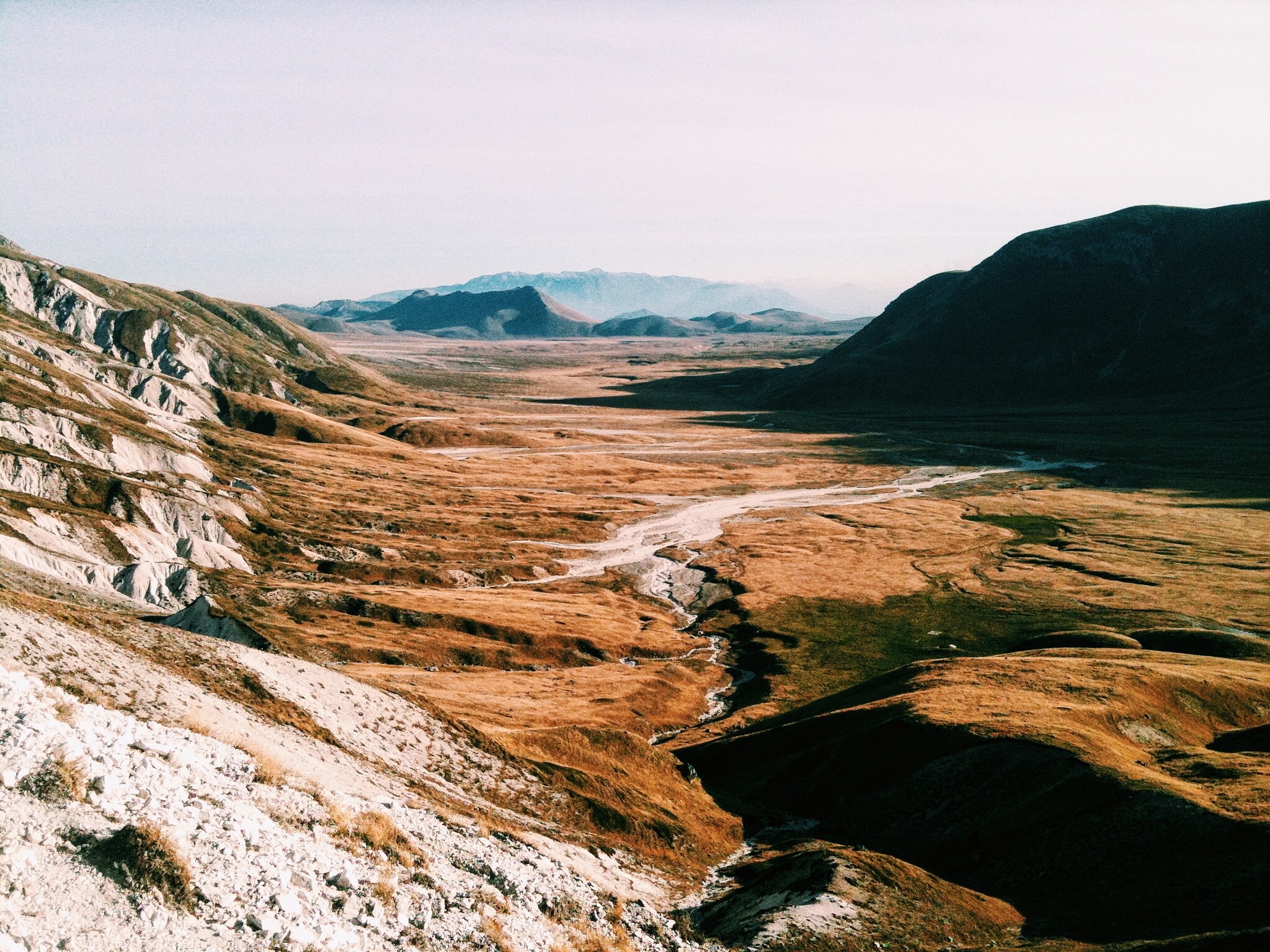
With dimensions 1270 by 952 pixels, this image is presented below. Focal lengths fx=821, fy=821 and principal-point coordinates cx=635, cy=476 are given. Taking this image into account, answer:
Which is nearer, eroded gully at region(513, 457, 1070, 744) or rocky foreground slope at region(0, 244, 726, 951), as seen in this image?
rocky foreground slope at region(0, 244, 726, 951)

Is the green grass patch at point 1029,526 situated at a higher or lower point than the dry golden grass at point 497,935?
lower

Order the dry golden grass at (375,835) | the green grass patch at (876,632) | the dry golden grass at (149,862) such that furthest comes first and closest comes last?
the green grass patch at (876,632)
the dry golden grass at (375,835)
the dry golden grass at (149,862)

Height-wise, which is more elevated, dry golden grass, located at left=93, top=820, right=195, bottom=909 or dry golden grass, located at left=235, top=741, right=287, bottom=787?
dry golden grass, located at left=93, top=820, right=195, bottom=909

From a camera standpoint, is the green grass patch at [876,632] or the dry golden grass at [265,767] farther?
the green grass patch at [876,632]

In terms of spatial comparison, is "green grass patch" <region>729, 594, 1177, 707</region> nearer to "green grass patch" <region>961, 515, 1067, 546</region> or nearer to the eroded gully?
the eroded gully

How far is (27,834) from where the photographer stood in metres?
→ 22.5

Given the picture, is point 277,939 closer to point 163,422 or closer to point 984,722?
point 984,722

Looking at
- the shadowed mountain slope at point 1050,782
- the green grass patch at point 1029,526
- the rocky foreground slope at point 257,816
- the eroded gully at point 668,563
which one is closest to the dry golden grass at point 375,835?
the rocky foreground slope at point 257,816

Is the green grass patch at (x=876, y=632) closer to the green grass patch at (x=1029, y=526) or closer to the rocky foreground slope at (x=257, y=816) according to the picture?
the green grass patch at (x=1029, y=526)

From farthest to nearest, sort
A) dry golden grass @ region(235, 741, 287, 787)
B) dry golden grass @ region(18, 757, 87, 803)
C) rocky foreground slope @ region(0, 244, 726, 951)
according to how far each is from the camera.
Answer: dry golden grass @ region(235, 741, 287, 787)
dry golden grass @ region(18, 757, 87, 803)
rocky foreground slope @ region(0, 244, 726, 951)

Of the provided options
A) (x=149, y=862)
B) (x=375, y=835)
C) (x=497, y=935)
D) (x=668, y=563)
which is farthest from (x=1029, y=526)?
(x=149, y=862)

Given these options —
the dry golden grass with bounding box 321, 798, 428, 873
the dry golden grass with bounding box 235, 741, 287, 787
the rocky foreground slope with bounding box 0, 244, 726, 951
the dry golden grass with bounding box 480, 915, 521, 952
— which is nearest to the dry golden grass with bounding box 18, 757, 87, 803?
the rocky foreground slope with bounding box 0, 244, 726, 951

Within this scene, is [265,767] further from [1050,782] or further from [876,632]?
[876,632]

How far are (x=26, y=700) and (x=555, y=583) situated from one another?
380 feet
